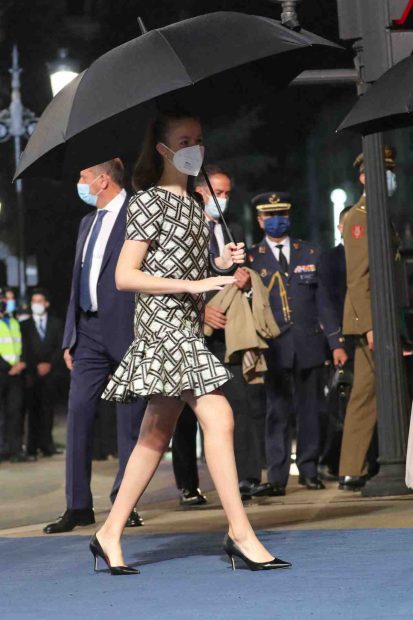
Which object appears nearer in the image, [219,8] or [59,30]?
[219,8]

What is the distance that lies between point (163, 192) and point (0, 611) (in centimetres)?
190

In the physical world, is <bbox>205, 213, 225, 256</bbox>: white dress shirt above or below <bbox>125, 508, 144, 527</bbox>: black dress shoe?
above

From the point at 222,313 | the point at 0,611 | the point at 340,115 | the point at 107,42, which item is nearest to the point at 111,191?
the point at 222,313

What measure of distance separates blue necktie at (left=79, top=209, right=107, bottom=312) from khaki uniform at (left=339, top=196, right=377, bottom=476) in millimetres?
→ 1984

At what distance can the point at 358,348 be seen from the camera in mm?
10250

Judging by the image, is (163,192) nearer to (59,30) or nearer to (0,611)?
(0,611)

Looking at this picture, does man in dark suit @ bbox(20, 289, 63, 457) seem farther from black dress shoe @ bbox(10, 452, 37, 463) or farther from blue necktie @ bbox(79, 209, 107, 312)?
A: blue necktie @ bbox(79, 209, 107, 312)

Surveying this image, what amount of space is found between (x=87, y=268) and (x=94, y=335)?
378 mm

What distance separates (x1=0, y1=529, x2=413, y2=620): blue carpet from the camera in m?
5.47

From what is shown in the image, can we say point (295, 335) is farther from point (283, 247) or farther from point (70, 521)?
point (70, 521)

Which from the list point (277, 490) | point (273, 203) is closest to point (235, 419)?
point (277, 490)

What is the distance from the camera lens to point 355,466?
1028 cm

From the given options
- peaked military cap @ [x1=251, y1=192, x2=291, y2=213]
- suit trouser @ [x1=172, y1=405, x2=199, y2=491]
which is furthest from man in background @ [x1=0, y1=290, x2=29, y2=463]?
suit trouser @ [x1=172, y1=405, x2=199, y2=491]

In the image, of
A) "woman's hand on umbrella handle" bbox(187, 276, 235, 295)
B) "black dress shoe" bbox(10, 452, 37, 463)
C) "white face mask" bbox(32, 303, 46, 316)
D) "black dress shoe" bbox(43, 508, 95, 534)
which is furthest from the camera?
"white face mask" bbox(32, 303, 46, 316)
